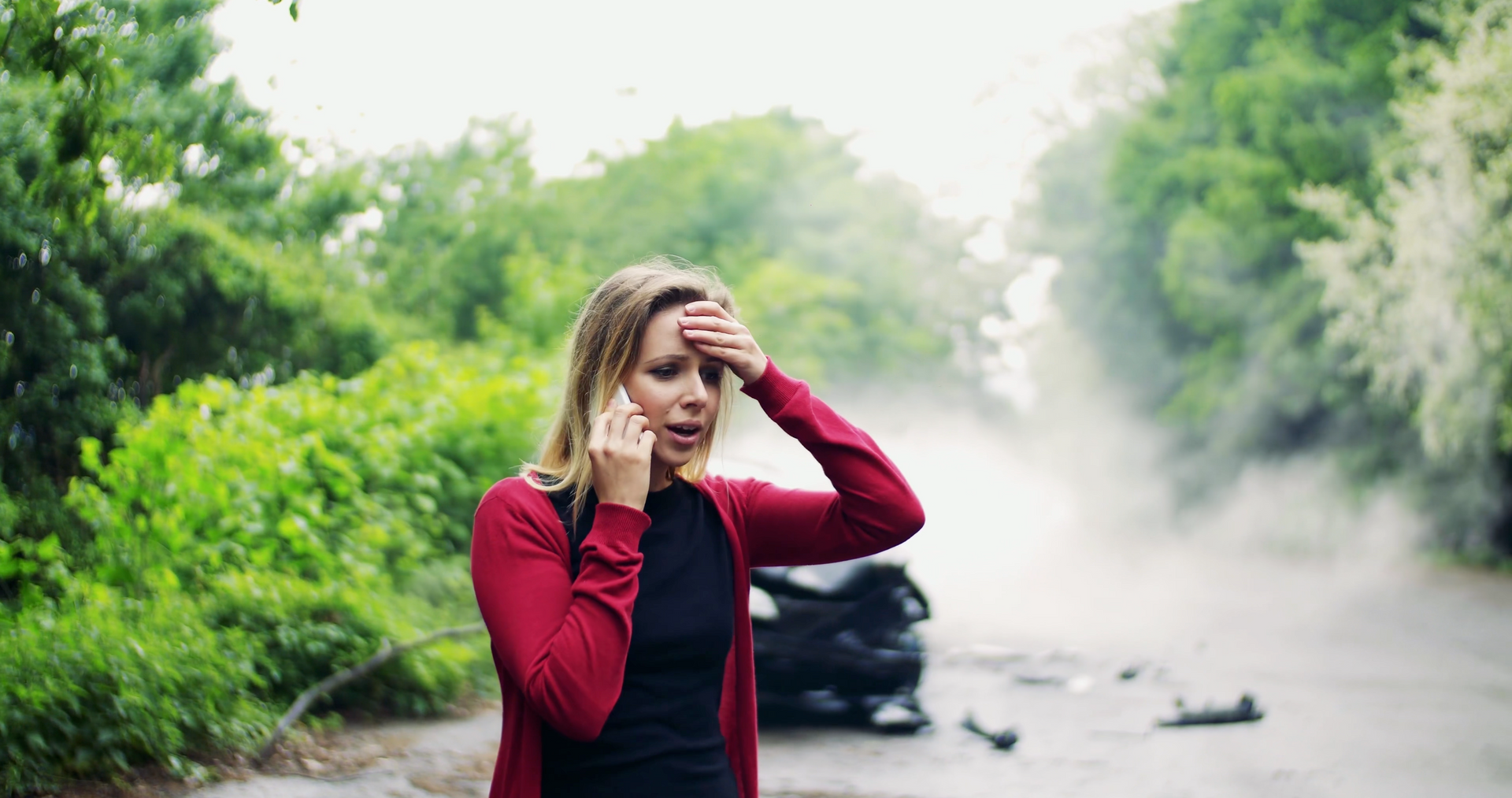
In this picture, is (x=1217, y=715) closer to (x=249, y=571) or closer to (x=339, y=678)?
(x=339, y=678)

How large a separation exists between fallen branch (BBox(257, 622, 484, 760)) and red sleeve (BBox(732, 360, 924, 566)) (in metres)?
3.79

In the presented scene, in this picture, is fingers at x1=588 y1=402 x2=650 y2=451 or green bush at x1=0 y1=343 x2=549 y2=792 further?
green bush at x1=0 y1=343 x2=549 y2=792

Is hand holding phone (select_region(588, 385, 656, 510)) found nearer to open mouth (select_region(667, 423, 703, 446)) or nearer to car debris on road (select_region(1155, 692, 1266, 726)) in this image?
open mouth (select_region(667, 423, 703, 446))

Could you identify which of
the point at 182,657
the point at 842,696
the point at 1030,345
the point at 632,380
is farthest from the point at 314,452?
the point at 1030,345

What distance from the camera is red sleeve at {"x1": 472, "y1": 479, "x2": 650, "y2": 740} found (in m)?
1.91

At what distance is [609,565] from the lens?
6.52ft

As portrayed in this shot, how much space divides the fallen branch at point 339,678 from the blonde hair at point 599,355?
147 inches

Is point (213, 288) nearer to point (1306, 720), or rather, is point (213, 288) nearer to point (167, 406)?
point (167, 406)

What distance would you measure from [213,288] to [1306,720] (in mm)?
7561

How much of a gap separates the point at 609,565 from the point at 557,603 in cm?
11

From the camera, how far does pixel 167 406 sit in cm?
674

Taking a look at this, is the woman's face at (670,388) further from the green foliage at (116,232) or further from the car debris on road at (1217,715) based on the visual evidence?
the car debris on road at (1217,715)

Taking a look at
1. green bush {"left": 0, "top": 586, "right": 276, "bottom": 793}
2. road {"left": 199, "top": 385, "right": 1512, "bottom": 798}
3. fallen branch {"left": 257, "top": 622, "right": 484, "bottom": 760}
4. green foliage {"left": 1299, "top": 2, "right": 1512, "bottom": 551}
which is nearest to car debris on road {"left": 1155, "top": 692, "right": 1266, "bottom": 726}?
road {"left": 199, "top": 385, "right": 1512, "bottom": 798}

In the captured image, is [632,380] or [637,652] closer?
[637,652]
